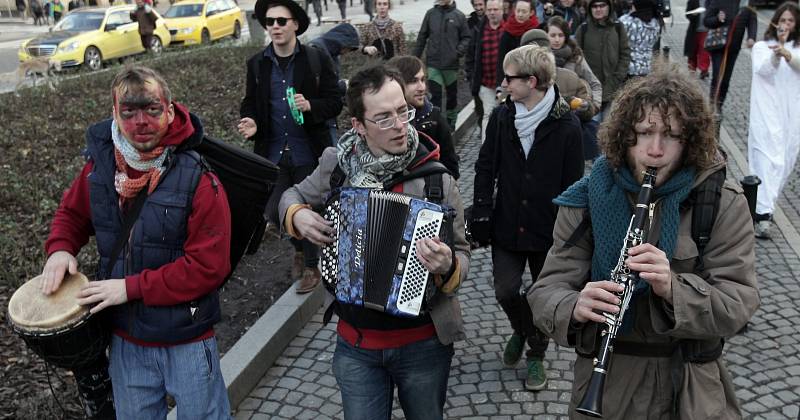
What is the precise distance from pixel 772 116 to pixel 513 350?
3794 millimetres

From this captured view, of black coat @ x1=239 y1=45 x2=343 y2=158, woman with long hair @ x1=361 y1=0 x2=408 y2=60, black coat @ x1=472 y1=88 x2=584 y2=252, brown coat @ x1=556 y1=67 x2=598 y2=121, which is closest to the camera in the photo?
black coat @ x1=472 y1=88 x2=584 y2=252

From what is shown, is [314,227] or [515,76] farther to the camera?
[515,76]

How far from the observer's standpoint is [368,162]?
303 centimetres

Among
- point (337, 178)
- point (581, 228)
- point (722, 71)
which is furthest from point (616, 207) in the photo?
point (722, 71)

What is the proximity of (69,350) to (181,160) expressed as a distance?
858mm

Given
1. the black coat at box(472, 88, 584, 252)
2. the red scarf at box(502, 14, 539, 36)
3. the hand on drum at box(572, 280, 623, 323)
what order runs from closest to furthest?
the hand on drum at box(572, 280, 623, 323) < the black coat at box(472, 88, 584, 252) < the red scarf at box(502, 14, 539, 36)

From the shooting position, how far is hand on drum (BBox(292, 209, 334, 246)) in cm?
300

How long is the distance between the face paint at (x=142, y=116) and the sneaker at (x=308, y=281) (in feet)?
9.10

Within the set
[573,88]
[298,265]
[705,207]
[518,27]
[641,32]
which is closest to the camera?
[705,207]

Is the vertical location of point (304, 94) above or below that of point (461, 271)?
above

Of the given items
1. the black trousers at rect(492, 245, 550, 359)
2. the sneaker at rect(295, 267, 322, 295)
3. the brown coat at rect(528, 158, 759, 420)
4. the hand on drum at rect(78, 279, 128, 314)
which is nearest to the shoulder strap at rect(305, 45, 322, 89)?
Answer: the sneaker at rect(295, 267, 322, 295)

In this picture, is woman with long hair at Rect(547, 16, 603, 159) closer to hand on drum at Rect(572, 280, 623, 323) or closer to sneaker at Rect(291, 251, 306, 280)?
sneaker at Rect(291, 251, 306, 280)

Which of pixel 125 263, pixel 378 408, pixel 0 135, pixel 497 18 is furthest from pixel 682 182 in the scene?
pixel 0 135

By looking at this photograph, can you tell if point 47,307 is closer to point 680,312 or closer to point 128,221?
point 128,221
